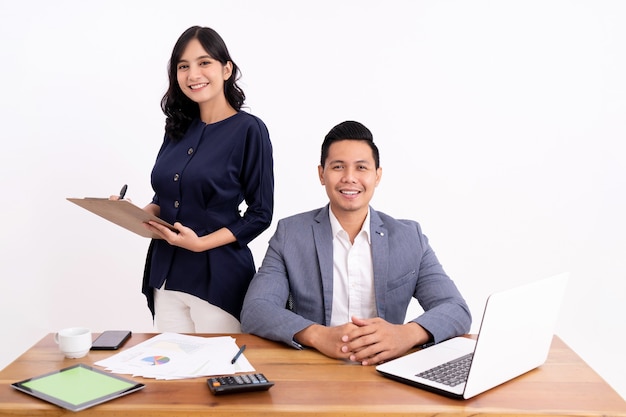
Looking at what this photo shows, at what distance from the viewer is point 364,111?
3.58 meters

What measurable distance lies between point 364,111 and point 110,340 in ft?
7.16

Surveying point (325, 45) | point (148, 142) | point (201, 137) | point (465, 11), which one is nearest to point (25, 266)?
point (148, 142)

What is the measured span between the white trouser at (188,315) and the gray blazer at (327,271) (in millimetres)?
294

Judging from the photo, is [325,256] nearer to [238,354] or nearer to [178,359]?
[238,354]

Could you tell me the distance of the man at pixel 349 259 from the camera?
210 centimetres

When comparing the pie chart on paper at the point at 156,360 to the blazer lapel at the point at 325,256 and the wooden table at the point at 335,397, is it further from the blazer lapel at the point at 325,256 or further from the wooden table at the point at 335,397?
the blazer lapel at the point at 325,256

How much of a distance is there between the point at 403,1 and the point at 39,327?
283 cm

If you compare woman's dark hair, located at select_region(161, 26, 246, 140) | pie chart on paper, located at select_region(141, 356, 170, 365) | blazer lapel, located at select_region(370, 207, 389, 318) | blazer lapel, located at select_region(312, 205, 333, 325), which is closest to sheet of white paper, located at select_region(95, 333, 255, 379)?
pie chart on paper, located at select_region(141, 356, 170, 365)

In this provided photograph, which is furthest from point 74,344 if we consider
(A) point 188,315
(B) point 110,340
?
(A) point 188,315

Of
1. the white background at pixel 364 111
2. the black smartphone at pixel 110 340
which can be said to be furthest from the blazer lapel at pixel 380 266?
the white background at pixel 364 111

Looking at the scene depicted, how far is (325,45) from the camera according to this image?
11.6 ft

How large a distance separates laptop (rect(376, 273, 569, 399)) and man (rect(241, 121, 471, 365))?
14.4 inches

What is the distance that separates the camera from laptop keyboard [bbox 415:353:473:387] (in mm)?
1517

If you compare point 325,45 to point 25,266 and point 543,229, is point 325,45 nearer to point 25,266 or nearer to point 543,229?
point 543,229
